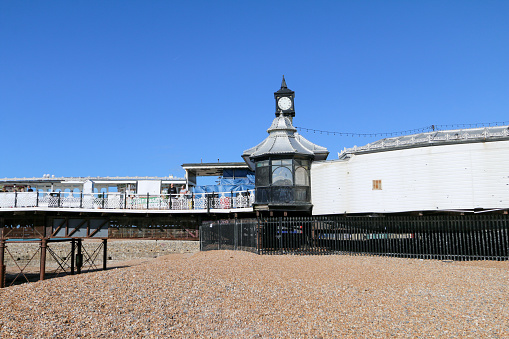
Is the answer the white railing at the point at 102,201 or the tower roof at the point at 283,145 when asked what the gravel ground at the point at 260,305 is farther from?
the white railing at the point at 102,201

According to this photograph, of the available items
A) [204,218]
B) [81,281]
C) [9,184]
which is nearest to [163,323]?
[81,281]

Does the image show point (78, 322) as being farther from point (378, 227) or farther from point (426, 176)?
point (426, 176)

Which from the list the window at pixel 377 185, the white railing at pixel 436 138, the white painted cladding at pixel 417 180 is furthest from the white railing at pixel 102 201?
the window at pixel 377 185

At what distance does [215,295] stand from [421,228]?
12393 mm

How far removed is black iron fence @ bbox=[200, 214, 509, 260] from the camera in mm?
18453

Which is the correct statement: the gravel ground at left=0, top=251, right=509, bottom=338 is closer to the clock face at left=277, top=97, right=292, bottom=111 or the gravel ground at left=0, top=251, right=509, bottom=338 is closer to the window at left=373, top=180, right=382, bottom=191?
the window at left=373, top=180, right=382, bottom=191

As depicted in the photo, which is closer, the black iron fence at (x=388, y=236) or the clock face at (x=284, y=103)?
the black iron fence at (x=388, y=236)

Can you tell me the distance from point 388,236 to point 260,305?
11.6m

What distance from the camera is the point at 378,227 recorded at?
1986 centimetres

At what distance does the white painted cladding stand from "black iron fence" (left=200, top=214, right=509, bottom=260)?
723 mm

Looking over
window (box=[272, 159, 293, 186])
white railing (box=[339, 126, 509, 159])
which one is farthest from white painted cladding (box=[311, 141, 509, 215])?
window (box=[272, 159, 293, 186])

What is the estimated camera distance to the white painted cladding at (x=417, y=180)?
18.6 metres

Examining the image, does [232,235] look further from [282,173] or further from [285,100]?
[285,100]

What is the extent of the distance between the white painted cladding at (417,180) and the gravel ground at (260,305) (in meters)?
6.39
